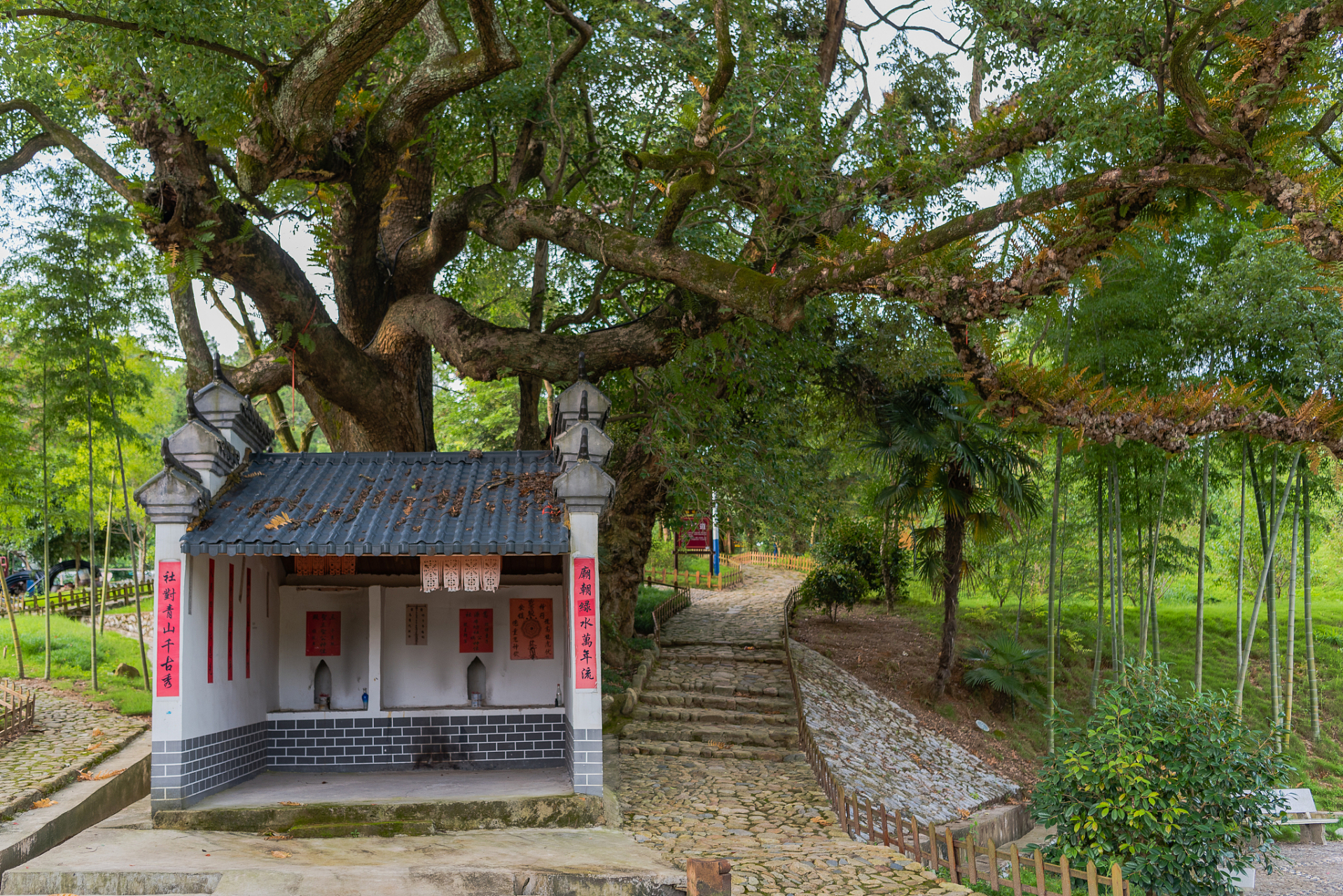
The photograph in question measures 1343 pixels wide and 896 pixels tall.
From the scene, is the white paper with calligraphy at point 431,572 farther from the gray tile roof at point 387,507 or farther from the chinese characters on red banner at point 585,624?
the chinese characters on red banner at point 585,624

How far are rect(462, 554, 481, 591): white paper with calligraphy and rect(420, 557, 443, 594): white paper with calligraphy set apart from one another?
8.4 inches

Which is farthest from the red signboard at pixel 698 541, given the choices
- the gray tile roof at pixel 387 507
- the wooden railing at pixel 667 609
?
the gray tile roof at pixel 387 507

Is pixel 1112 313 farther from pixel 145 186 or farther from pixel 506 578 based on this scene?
pixel 145 186

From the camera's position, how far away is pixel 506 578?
9875 millimetres

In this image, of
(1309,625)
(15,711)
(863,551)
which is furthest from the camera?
(863,551)

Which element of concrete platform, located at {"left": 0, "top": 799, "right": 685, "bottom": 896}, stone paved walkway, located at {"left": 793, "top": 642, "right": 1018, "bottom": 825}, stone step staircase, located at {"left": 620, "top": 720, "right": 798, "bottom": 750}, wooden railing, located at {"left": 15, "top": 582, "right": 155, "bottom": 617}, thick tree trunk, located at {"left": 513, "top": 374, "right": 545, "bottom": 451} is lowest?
stone paved walkway, located at {"left": 793, "top": 642, "right": 1018, "bottom": 825}

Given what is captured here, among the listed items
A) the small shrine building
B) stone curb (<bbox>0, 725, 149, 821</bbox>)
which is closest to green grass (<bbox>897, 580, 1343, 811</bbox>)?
the small shrine building

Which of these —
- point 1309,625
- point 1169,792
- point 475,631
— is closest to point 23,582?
point 475,631

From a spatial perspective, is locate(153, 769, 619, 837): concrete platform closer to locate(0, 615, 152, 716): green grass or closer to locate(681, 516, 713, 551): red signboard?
locate(0, 615, 152, 716): green grass

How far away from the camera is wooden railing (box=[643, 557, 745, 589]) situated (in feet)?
86.9

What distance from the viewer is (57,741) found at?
1103cm

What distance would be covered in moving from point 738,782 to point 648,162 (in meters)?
6.94

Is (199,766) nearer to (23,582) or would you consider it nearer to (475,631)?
(475,631)

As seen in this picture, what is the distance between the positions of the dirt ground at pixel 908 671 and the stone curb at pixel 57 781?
1148 centimetres
